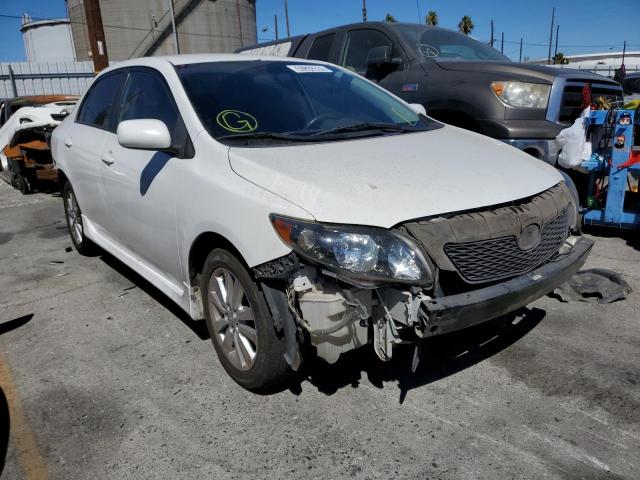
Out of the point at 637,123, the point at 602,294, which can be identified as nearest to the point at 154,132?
the point at 602,294

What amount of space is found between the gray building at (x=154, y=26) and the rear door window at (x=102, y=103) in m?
32.9

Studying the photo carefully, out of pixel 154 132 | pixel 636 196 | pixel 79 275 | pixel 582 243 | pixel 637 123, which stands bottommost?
pixel 79 275

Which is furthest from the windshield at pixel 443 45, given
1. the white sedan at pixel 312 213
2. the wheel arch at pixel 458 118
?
the white sedan at pixel 312 213

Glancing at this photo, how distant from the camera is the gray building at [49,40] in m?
37.6

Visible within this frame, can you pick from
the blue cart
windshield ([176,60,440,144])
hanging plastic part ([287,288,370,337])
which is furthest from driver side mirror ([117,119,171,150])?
the blue cart

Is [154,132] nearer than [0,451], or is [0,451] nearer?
[0,451]

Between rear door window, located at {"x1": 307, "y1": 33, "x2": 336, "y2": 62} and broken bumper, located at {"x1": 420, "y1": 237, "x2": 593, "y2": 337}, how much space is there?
500 cm

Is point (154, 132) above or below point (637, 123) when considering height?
above

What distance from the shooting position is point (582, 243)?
10.1 ft

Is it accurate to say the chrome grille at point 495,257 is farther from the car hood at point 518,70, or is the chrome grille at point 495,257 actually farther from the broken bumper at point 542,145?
the car hood at point 518,70

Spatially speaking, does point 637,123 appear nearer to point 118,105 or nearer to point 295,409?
point 295,409

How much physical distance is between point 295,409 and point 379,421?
1.44ft

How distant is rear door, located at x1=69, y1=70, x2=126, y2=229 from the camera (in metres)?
4.13

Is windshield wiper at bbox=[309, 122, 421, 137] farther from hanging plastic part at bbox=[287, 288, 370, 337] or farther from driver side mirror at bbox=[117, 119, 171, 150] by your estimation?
hanging plastic part at bbox=[287, 288, 370, 337]
